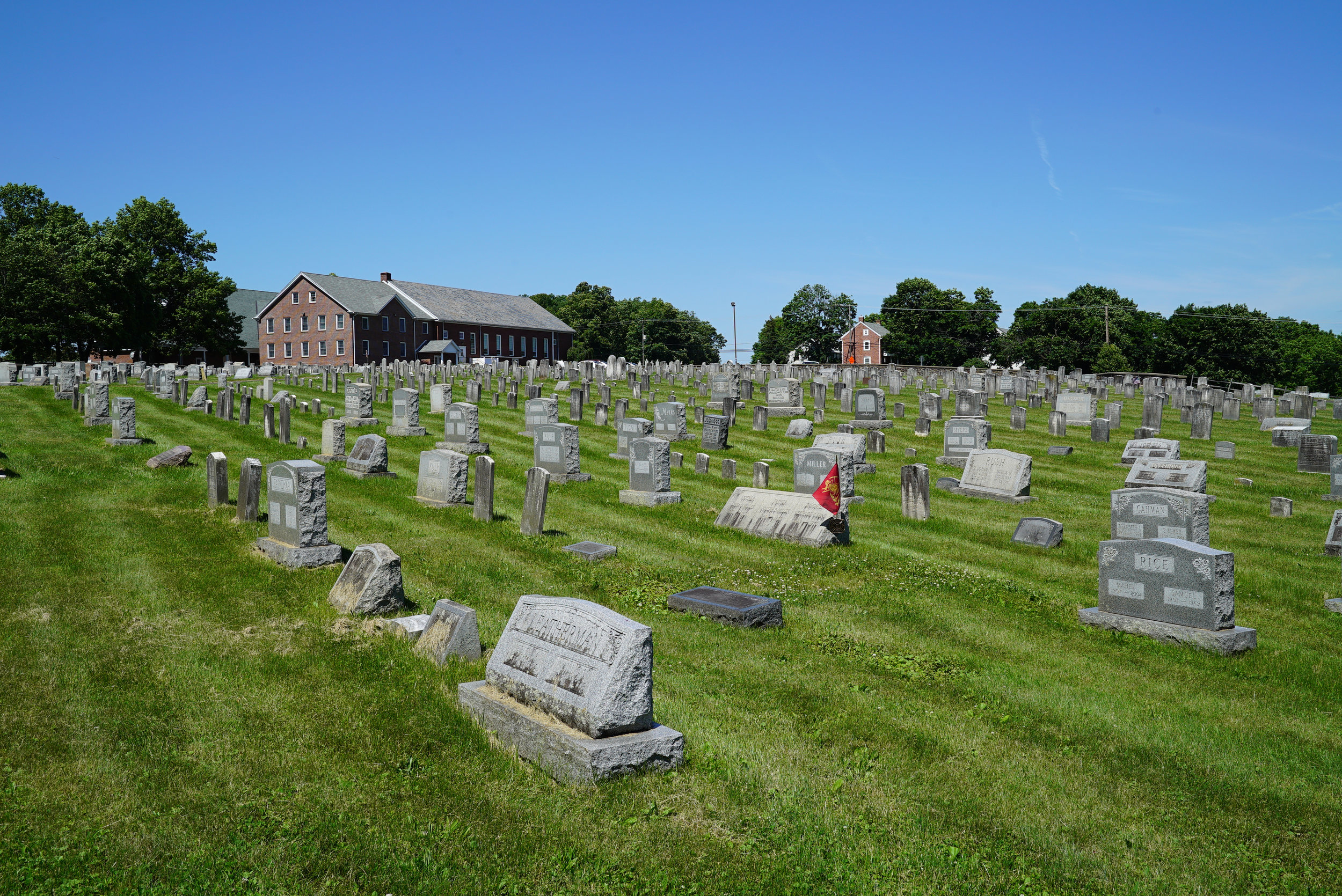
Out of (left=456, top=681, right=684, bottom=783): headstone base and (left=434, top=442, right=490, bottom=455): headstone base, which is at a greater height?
(left=434, top=442, right=490, bottom=455): headstone base

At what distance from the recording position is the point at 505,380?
148ft

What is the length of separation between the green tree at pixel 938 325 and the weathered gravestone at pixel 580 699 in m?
90.2

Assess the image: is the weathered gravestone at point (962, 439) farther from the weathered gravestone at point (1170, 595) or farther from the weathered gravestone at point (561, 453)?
the weathered gravestone at point (1170, 595)

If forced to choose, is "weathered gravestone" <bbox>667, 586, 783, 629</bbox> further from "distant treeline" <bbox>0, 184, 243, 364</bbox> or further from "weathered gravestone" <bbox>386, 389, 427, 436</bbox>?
"distant treeline" <bbox>0, 184, 243, 364</bbox>

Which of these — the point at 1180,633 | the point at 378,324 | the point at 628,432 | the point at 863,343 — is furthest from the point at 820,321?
the point at 1180,633

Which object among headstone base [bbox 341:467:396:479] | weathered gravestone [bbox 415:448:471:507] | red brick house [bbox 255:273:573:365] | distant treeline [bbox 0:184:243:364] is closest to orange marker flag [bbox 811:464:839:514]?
weathered gravestone [bbox 415:448:471:507]

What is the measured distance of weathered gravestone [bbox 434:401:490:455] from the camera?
72.4 feet

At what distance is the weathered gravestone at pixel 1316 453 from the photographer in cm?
2192

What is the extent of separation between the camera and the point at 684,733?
642 cm

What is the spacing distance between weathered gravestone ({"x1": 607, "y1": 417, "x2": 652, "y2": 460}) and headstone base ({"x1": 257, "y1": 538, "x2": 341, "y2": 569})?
11.2 meters

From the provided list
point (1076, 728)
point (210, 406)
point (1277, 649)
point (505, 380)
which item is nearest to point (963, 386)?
point (505, 380)

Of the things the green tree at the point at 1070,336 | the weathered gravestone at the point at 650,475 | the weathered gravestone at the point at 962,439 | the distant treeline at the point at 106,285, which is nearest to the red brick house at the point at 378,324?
the distant treeline at the point at 106,285

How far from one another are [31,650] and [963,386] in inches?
1786

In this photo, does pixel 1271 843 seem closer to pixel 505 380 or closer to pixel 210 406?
pixel 210 406
